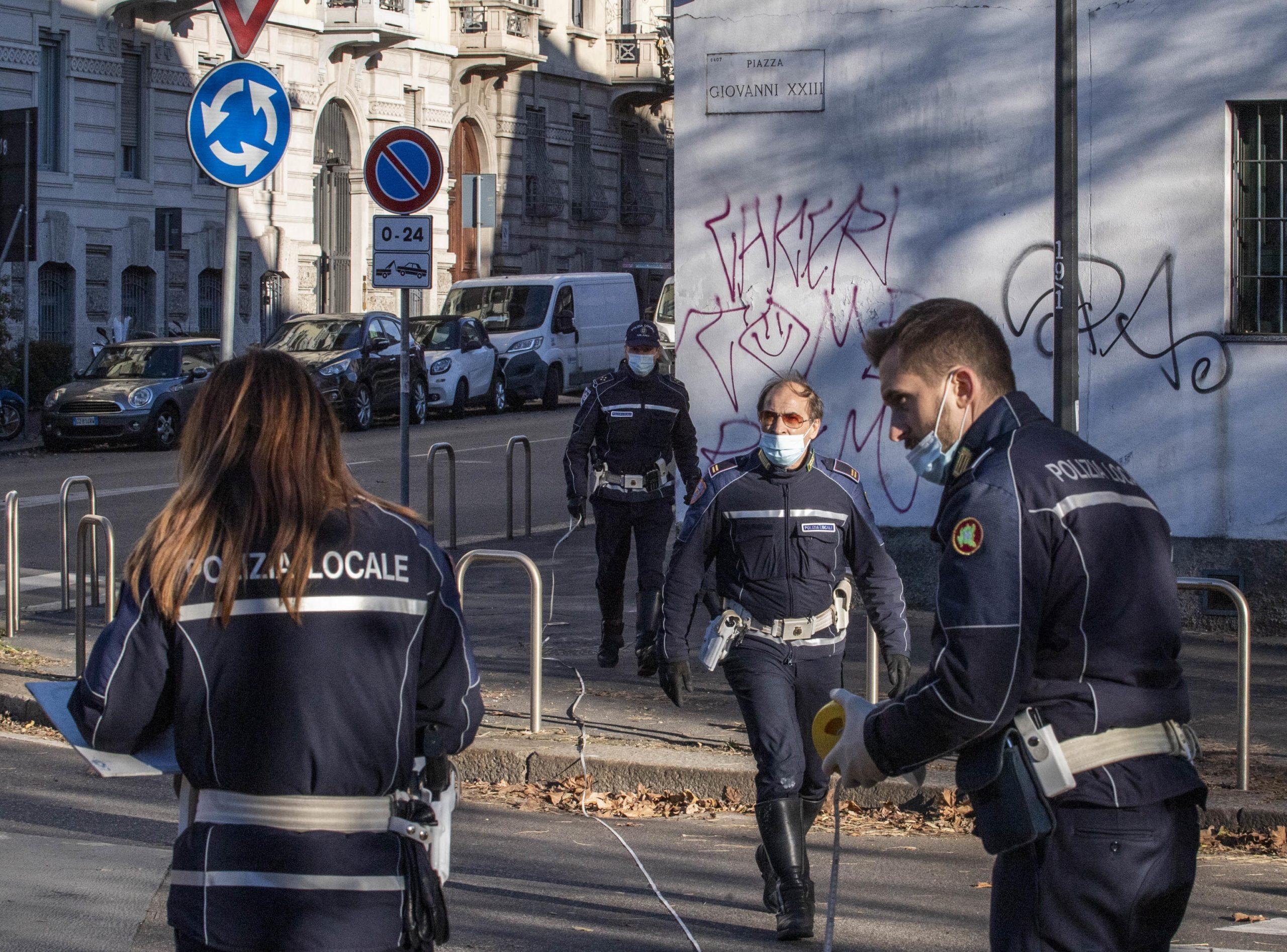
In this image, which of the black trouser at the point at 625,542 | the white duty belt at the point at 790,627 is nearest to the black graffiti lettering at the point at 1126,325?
the black trouser at the point at 625,542

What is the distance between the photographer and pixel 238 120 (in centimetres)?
898

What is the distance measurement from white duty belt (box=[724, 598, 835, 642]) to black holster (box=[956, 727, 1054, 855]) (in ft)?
8.50

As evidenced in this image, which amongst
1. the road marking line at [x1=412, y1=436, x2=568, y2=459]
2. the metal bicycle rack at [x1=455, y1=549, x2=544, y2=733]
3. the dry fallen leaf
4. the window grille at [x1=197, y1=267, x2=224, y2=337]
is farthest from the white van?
the dry fallen leaf

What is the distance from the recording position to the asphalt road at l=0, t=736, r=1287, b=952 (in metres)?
5.71

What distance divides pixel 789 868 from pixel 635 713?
11.7ft

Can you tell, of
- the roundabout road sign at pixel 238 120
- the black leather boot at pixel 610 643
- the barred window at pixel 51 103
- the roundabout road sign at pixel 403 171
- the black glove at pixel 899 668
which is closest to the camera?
the black glove at pixel 899 668

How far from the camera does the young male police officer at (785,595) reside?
5.72m

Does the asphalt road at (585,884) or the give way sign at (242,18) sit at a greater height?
the give way sign at (242,18)

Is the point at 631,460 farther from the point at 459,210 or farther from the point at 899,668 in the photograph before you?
the point at 459,210

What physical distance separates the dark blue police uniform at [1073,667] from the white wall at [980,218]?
8.17 m

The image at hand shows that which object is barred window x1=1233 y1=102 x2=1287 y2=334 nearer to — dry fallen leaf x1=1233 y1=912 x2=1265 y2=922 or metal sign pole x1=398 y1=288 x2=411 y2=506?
metal sign pole x1=398 y1=288 x2=411 y2=506

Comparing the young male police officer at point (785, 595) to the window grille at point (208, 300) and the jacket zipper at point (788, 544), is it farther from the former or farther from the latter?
the window grille at point (208, 300)

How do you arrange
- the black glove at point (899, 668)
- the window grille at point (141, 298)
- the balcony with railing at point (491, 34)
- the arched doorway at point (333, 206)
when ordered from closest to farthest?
the black glove at point (899, 668)
the window grille at point (141, 298)
the arched doorway at point (333, 206)
the balcony with railing at point (491, 34)

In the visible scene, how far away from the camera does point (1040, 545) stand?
3.16 m
